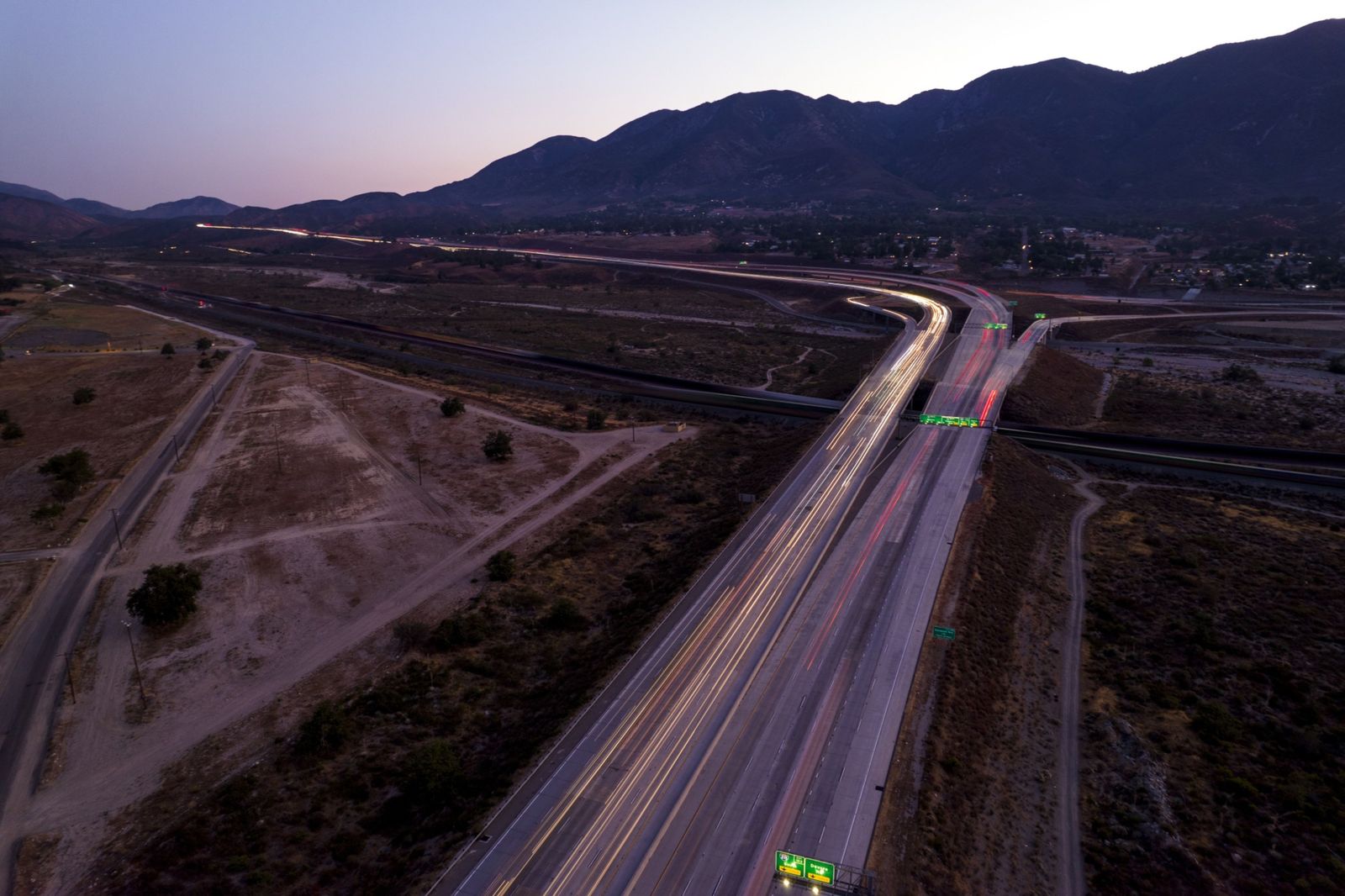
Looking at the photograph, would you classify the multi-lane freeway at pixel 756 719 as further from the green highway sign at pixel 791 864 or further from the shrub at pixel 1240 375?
the shrub at pixel 1240 375

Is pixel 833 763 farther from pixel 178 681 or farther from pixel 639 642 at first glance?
pixel 178 681

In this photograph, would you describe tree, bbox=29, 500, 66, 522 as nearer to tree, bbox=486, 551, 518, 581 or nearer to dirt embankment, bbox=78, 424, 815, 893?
dirt embankment, bbox=78, 424, 815, 893

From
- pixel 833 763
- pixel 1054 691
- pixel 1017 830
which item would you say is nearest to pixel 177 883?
pixel 833 763

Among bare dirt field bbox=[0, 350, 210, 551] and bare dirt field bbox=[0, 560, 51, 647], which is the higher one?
bare dirt field bbox=[0, 350, 210, 551]

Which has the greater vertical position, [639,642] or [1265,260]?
[1265,260]

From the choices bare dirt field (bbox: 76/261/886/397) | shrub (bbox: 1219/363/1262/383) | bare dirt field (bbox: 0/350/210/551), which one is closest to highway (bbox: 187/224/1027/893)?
bare dirt field (bbox: 76/261/886/397)

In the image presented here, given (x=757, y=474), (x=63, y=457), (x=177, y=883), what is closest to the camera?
(x=177, y=883)

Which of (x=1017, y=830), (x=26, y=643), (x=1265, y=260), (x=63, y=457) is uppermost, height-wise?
(x=1265, y=260)
